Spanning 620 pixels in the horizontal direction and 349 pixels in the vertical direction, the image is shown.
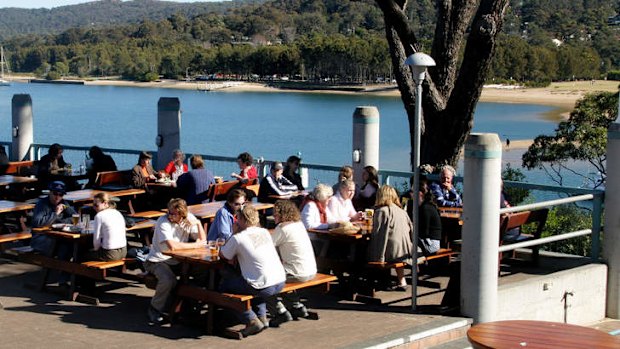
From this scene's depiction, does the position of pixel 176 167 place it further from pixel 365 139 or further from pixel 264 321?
pixel 264 321

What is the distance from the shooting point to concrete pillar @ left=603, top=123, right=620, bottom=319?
9.52 meters

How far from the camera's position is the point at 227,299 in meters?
7.44

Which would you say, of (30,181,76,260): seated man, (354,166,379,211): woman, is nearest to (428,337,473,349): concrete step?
(354,166,379,211): woman

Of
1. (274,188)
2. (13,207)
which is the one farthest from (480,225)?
(13,207)

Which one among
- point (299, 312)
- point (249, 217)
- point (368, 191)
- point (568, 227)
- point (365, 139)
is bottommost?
point (568, 227)

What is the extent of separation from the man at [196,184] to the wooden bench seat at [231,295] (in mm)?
3822

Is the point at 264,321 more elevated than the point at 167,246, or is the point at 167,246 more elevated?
the point at 167,246

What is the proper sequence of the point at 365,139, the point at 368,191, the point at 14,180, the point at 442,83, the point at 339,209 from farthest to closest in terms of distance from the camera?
the point at 442,83, the point at 14,180, the point at 365,139, the point at 368,191, the point at 339,209

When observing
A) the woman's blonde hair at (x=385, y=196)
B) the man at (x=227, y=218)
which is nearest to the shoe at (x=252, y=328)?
the man at (x=227, y=218)

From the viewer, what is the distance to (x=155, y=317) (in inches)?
306

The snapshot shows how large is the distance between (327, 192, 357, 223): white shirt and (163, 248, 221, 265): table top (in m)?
1.93

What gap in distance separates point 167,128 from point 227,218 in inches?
244

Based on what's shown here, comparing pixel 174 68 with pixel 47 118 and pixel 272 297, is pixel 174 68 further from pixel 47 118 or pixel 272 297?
pixel 272 297

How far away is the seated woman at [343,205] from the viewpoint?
953cm
